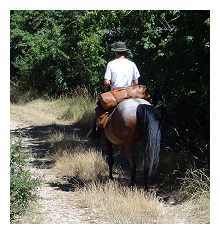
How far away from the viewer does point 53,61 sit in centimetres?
2094

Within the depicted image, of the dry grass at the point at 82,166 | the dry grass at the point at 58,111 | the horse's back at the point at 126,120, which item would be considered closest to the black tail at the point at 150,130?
the horse's back at the point at 126,120

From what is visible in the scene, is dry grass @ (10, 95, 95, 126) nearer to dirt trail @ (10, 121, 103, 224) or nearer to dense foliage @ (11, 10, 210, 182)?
dense foliage @ (11, 10, 210, 182)

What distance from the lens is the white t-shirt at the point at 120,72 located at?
22.1 ft

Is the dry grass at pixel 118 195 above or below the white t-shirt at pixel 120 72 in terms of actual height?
below

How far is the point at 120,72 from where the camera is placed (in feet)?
22.1

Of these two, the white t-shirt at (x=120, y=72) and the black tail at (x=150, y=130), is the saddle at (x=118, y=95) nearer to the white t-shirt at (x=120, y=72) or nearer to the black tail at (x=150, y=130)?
the white t-shirt at (x=120, y=72)

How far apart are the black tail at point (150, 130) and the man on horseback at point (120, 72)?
822 mm

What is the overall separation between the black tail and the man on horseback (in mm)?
822

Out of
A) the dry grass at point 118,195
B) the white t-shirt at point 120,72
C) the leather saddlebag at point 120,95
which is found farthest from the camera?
the white t-shirt at point 120,72

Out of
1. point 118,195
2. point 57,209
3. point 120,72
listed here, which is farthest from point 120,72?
point 57,209

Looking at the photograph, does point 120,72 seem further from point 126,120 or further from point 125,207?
point 125,207

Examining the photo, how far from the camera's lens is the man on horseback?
6.73m

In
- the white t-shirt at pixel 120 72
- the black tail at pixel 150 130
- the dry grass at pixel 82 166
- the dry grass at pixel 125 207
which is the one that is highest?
the white t-shirt at pixel 120 72
